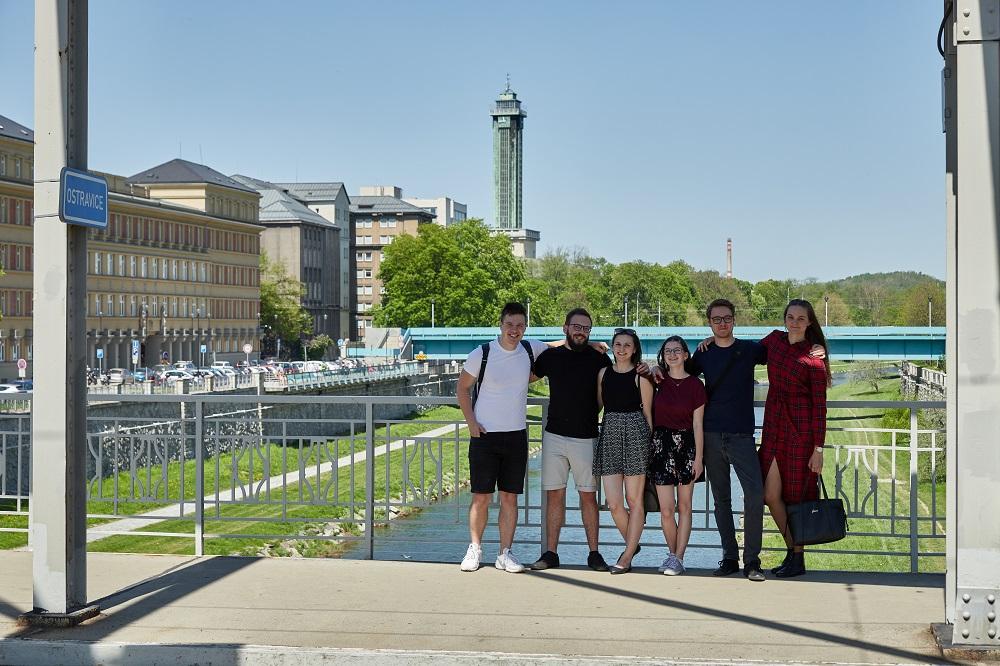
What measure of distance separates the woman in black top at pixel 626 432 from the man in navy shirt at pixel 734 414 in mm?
427

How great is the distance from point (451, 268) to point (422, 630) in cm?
9354

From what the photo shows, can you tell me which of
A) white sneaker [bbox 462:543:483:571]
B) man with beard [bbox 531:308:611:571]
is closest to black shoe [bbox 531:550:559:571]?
man with beard [bbox 531:308:611:571]

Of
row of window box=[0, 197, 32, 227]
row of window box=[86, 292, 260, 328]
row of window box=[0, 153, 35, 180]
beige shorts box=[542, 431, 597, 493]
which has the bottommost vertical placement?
beige shorts box=[542, 431, 597, 493]

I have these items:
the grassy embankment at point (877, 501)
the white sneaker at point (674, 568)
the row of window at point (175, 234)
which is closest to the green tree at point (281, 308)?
the row of window at point (175, 234)

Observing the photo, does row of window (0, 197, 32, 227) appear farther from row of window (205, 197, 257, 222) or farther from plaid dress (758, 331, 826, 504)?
plaid dress (758, 331, 826, 504)

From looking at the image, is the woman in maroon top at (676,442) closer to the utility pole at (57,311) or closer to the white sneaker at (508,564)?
the white sneaker at (508,564)

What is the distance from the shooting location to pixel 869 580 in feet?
29.2

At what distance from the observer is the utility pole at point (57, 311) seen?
7.43 meters

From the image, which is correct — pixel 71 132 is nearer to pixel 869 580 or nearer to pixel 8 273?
pixel 869 580

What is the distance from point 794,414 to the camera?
880cm

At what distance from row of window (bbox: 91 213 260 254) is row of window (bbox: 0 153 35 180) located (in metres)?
6.78

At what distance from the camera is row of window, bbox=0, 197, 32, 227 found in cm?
8238

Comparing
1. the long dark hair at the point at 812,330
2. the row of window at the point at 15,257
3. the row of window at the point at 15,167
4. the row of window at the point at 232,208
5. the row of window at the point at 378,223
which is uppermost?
the row of window at the point at 378,223

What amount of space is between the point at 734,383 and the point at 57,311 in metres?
4.46
